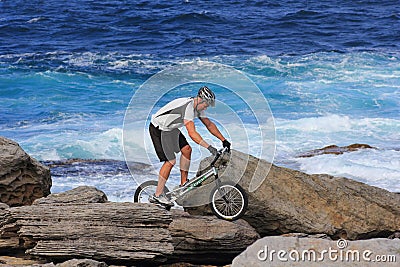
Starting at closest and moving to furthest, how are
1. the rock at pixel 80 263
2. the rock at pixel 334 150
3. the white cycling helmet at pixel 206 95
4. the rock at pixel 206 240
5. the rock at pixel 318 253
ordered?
the rock at pixel 318 253, the rock at pixel 80 263, the rock at pixel 206 240, the white cycling helmet at pixel 206 95, the rock at pixel 334 150

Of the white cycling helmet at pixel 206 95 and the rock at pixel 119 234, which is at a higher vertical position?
the white cycling helmet at pixel 206 95

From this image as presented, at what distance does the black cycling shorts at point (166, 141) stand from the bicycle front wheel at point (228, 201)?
0.61m

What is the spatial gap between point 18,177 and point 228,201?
107 inches

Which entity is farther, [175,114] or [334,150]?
[334,150]

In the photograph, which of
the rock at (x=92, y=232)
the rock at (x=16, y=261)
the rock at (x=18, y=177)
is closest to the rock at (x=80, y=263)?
the rock at (x=92, y=232)

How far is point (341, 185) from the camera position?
345 inches

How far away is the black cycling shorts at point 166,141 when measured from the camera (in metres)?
7.65

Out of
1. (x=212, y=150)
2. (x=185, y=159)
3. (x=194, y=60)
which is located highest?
(x=212, y=150)

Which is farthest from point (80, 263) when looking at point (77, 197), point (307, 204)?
point (307, 204)

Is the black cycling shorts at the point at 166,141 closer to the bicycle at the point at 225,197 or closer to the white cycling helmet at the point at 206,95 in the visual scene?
the bicycle at the point at 225,197

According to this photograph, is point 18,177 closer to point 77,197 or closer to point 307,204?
point 77,197

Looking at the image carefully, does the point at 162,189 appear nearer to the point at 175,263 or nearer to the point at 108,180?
the point at 175,263

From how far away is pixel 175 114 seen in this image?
7473mm

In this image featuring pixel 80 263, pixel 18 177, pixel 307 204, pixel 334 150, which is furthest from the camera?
pixel 334 150
